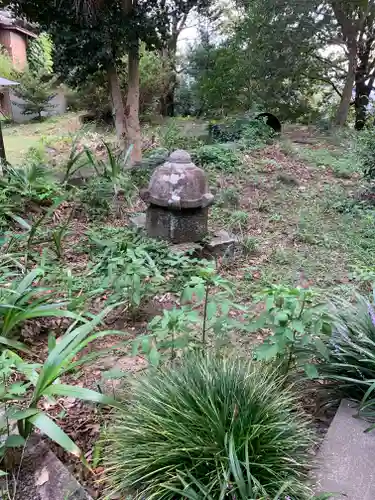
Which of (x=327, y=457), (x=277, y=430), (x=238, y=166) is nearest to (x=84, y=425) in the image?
(x=277, y=430)

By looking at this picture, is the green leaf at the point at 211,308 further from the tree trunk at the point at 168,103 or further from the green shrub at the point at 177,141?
the tree trunk at the point at 168,103

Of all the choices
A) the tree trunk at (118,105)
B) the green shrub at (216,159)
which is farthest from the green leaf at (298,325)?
the tree trunk at (118,105)

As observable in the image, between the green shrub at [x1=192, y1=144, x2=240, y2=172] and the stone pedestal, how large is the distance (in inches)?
102

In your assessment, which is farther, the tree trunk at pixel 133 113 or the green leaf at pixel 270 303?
the tree trunk at pixel 133 113

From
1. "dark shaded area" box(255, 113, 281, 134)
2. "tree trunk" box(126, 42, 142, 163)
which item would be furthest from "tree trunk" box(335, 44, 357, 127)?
"tree trunk" box(126, 42, 142, 163)

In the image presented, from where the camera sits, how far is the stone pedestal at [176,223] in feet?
11.9

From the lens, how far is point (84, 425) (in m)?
1.85

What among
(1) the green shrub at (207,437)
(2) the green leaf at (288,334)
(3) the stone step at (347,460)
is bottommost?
(3) the stone step at (347,460)

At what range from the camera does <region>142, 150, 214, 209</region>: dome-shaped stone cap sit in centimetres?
351

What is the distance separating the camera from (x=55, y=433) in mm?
1313

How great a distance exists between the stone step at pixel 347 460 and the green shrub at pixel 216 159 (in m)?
4.84

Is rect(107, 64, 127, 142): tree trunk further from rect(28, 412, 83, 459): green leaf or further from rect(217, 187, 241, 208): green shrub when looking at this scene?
rect(28, 412, 83, 459): green leaf

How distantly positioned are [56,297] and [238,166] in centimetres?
424

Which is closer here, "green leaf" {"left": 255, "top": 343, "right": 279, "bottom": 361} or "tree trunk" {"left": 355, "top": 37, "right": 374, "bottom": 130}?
"green leaf" {"left": 255, "top": 343, "right": 279, "bottom": 361}
